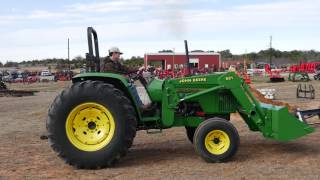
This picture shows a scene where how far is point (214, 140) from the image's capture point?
7.77m

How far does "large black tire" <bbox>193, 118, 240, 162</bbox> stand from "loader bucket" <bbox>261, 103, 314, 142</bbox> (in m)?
0.64

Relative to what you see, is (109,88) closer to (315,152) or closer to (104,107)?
(104,107)

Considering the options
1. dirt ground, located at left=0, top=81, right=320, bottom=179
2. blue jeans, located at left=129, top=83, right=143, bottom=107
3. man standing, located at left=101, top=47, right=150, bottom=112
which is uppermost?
man standing, located at left=101, top=47, right=150, bottom=112

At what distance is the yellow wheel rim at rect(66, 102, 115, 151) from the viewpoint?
7548 mm

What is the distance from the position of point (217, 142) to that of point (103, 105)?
70.5 inches

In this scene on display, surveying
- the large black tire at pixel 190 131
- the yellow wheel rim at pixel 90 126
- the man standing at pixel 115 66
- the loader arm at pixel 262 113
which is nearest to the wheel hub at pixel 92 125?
the yellow wheel rim at pixel 90 126

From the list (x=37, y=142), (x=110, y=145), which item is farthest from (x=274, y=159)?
(x=37, y=142)

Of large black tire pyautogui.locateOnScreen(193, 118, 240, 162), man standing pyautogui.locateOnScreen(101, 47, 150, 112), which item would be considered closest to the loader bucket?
large black tire pyautogui.locateOnScreen(193, 118, 240, 162)

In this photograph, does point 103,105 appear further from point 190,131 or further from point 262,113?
point 262,113

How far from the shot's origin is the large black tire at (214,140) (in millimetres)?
7684

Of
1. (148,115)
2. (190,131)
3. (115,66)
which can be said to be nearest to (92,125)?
(148,115)

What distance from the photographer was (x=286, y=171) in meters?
7.05

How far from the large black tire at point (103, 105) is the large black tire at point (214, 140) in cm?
102

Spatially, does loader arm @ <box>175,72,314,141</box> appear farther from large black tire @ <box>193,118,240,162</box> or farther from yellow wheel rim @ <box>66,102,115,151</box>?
yellow wheel rim @ <box>66,102,115,151</box>
